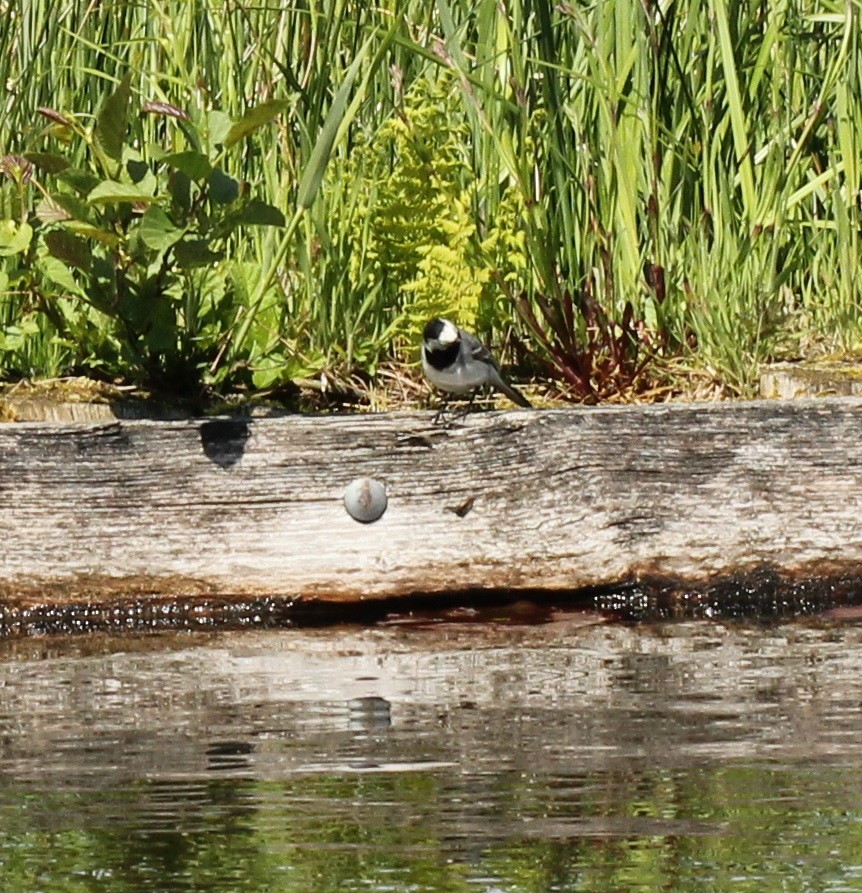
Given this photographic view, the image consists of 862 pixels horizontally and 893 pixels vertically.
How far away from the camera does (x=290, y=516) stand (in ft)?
14.1

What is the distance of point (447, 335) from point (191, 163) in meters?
0.79

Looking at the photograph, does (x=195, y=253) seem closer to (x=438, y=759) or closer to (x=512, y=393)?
(x=512, y=393)

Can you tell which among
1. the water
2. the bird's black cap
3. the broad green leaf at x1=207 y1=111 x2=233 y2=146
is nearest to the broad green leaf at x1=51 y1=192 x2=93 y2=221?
the broad green leaf at x1=207 y1=111 x2=233 y2=146

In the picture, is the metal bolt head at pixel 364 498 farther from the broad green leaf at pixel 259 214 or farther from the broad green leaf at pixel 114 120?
the broad green leaf at pixel 114 120

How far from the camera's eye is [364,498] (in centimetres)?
425

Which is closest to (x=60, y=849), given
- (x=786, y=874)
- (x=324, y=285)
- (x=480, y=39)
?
(x=786, y=874)

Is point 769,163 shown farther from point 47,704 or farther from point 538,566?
point 47,704

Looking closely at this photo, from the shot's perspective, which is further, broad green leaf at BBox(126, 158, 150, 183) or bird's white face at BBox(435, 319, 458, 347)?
bird's white face at BBox(435, 319, 458, 347)

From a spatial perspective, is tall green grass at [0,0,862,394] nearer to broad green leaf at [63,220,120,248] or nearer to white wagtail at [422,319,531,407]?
white wagtail at [422,319,531,407]

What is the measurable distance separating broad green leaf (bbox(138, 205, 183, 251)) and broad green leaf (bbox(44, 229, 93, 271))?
169 millimetres

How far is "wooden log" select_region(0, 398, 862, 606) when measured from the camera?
4242mm

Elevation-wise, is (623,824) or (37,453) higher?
(37,453)

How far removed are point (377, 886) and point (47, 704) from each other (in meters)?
1.44

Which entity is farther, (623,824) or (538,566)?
(538,566)
